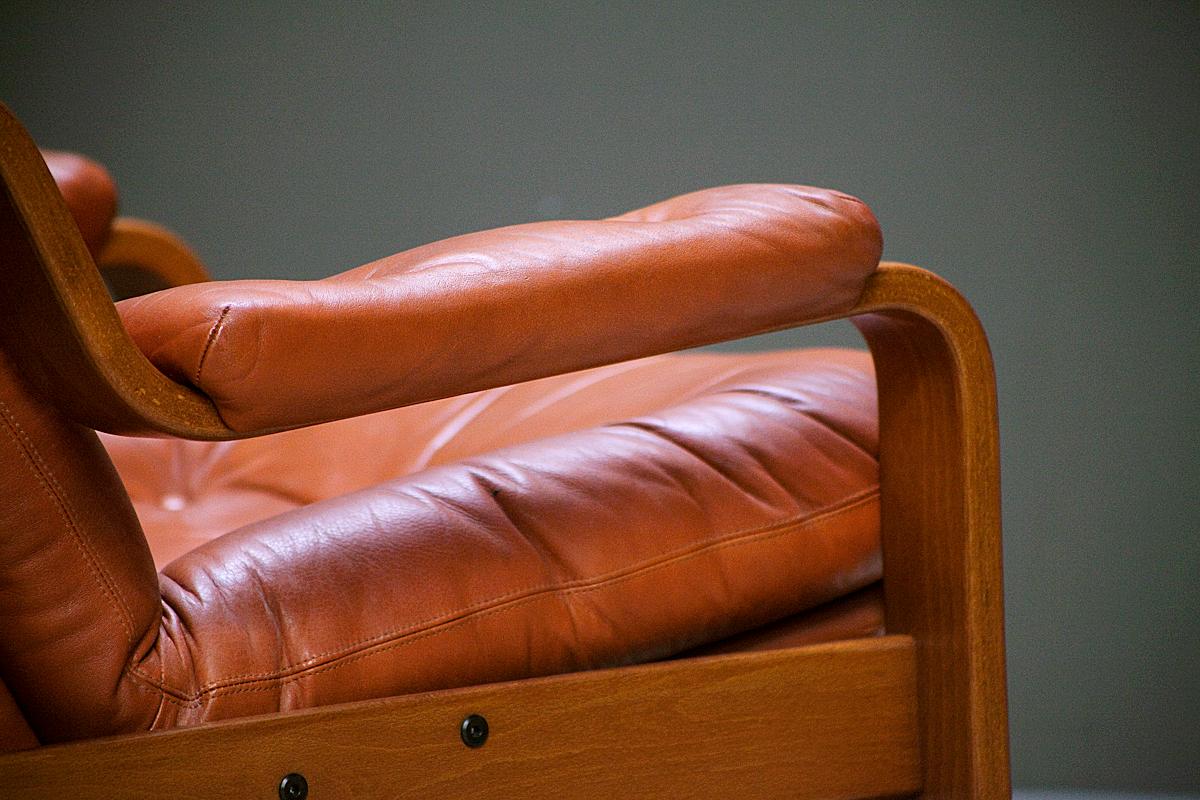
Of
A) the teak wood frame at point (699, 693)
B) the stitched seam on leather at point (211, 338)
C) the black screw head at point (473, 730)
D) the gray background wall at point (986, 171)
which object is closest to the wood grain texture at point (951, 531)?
the teak wood frame at point (699, 693)

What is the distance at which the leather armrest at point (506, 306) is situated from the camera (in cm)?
64

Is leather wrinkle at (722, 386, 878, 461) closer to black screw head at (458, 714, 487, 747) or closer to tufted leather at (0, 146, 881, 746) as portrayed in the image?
tufted leather at (0, 146, 881, 746)


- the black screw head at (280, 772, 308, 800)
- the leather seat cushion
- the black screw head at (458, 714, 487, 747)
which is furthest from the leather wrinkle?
the black screw head at (280, 772, 308, 800)

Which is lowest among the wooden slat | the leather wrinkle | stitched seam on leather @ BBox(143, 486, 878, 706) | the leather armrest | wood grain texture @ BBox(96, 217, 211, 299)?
the wooden slat

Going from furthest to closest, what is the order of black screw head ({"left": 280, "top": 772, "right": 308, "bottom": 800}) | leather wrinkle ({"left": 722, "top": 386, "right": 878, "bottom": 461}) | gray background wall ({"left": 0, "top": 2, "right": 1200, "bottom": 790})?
1. gray background wall ({"left": 0, "top": 2, "right": 1200, "bottom": 790})
2. leather wrinkle ({"left": 722, "top": 386, "right": 878, "bottom": 461})
3. black screw head ({"left": 280, "top": 772, "right": 308, "bottom": 800})

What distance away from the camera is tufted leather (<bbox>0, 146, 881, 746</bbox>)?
0.66 m

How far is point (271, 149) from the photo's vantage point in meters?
2.60

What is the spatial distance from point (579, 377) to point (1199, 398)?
126 cm

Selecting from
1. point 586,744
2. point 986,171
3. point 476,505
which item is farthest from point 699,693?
point 986,171

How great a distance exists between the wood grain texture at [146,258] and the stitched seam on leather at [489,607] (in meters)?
1.12

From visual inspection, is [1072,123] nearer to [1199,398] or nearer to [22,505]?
[1199,398]

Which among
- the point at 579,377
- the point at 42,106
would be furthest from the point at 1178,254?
the point at 42,106

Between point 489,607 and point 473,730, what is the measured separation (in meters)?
0.08

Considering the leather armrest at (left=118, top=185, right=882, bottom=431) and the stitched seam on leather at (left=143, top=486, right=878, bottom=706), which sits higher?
the leather armrest at (left=118, top=185, right=882, bottom=431)
